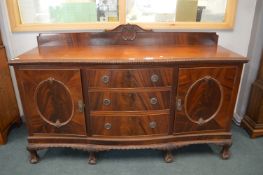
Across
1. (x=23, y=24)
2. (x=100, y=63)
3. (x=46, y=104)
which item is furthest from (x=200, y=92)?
(x=23, y=24)

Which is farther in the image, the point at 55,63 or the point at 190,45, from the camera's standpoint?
the point at 190,45

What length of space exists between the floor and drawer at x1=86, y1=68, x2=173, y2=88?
65cm

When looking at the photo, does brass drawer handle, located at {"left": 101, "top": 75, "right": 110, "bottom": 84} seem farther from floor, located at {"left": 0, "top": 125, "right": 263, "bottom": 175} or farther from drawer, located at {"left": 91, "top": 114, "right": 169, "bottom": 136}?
floor, located at {"left": 0, "top": 125, "right": 263, "bottom": 175}

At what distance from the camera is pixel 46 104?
1511 mm

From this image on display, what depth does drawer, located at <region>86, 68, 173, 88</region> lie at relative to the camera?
4.60ft

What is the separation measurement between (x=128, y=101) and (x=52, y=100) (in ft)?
1.71

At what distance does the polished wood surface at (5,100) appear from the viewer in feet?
6.07

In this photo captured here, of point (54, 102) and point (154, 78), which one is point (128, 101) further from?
point (54, 102)

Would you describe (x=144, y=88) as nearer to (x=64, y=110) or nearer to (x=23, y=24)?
(x=64, y=110)

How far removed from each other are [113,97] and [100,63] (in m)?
0.25

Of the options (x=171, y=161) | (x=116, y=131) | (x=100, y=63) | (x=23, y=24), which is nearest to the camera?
(x=100, y=63)

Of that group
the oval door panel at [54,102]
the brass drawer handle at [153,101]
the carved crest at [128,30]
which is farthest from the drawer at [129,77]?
the carved crest at [128,30]

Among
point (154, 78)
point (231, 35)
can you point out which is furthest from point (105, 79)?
point (231, 35)

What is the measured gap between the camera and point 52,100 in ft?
4.91
